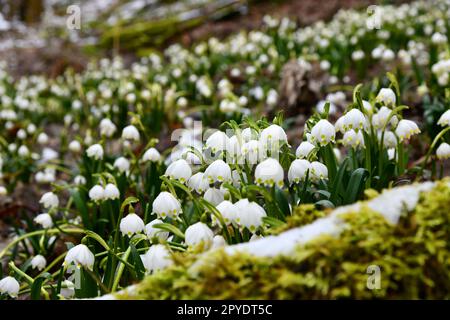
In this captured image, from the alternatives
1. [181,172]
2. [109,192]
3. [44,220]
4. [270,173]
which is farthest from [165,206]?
[44,220]

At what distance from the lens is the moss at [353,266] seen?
0.95m

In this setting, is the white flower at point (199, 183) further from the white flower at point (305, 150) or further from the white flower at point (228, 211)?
the white flower at point (305, 150)

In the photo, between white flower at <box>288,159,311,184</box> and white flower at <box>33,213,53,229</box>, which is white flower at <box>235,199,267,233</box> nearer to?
white flower at <box>288,159,311,184</box>

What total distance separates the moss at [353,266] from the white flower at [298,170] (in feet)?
1.68

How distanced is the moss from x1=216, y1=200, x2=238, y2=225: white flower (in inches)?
11.7

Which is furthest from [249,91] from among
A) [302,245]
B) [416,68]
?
[302,245]

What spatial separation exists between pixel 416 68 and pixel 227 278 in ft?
10.0

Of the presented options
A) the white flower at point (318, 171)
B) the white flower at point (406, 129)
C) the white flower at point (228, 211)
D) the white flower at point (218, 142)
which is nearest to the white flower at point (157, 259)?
the white flower at point (228, 211)

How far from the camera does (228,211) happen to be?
1.32 m

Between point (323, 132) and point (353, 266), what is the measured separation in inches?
28.2

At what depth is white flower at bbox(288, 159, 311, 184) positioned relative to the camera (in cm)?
153

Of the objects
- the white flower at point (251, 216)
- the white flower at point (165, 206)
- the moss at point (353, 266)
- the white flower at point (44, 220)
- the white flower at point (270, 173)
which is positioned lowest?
the moss at point (353, 266)

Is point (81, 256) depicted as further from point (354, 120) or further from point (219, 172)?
point (354, 120)
